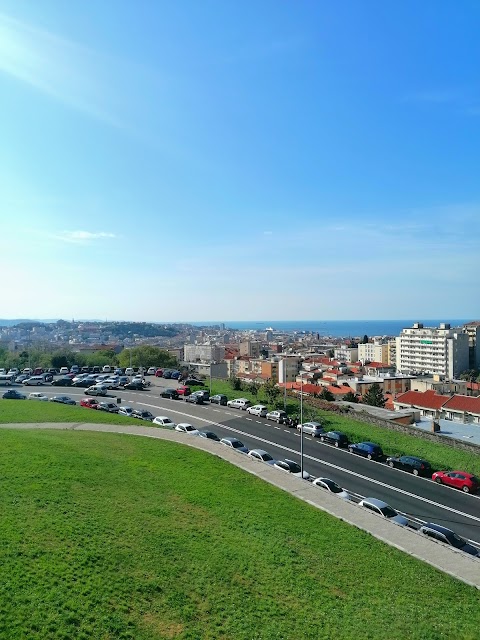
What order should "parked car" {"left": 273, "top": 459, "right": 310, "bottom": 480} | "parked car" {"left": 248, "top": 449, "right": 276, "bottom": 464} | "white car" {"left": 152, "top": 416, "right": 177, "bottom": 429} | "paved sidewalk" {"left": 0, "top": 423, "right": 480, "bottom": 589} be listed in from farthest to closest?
"white car" {"left": 152, "top": 416, "right": 177, "bottom": 429} < "parked car" {"left": 248, "top": 449, "right": 276, "bottom": 464} < "parked car" {"left": 273, "top": 459, "right": 310, "bottom": 480} < "paved sidewalk" {"left": 0, "top": 423, "right": 480, "bottom": 589}

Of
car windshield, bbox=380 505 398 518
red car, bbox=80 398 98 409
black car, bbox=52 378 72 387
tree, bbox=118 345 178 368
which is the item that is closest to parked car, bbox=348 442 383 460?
car windshield, bbox=380 505 398 518

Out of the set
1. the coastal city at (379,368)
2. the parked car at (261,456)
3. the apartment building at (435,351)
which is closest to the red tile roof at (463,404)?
the coastal city at (379,368)

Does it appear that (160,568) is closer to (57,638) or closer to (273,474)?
(57,638)

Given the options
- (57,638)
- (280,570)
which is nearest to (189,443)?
(280,570)

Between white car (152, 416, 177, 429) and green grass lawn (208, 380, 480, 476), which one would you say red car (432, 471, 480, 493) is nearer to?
green grass lawn (208, 380, 480, 476)

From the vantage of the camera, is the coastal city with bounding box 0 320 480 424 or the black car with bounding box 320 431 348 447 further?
the coastal city with bounding box 0 320 480 424
